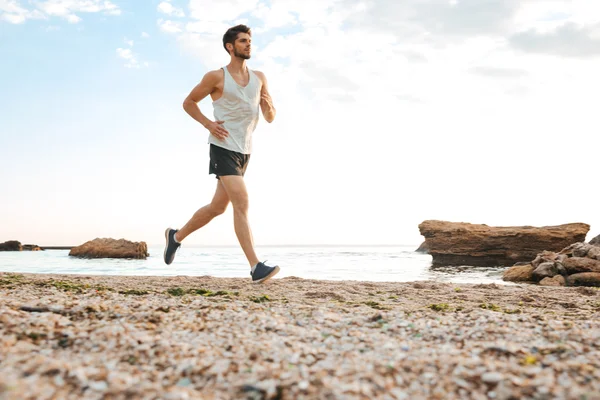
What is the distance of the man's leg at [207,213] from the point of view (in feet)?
19.0

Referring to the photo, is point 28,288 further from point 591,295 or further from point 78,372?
point 591,295

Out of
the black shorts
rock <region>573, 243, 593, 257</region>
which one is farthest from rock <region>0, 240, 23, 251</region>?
rock <region>573, 243, 593, 257</region>

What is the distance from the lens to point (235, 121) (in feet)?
18.3

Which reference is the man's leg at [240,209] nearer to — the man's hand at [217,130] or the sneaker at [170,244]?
the man's hand at [217,130]

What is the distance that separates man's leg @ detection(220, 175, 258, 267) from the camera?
5430 millimetres

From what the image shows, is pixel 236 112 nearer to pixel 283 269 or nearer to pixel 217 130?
pixel 217 130

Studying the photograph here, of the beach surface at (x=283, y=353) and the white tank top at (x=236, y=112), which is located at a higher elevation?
the white tank top at (x=236, y=112)

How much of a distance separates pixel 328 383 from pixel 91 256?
24072mm

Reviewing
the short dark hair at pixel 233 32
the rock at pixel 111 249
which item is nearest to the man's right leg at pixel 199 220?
the short dark hair at pixel 233 32

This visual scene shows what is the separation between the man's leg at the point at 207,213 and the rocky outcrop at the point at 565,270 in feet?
23.6

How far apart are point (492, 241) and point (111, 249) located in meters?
20.6

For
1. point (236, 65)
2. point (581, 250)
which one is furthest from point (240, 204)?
point (581, 250)

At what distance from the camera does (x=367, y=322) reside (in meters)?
3.08

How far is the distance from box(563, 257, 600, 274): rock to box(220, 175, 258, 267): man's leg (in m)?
7.90
